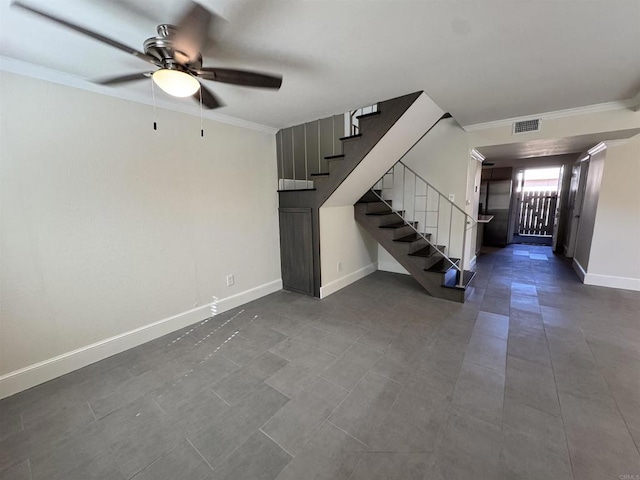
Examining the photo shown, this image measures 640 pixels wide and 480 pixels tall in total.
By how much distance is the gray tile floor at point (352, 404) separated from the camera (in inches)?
53.2

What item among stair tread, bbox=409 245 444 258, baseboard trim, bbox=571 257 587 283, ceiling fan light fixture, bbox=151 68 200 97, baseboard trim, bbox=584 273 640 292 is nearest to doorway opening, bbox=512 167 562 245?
baseboard trim, bbox=571 257 587 283

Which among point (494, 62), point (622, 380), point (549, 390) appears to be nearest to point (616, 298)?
point (622, 380)

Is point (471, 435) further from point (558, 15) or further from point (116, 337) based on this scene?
point (116, 337)

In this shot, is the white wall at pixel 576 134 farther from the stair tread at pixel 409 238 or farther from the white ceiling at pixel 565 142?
the stair tread at pixel 409 238

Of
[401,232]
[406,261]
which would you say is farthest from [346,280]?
[401,232]

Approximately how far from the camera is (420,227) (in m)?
4.49

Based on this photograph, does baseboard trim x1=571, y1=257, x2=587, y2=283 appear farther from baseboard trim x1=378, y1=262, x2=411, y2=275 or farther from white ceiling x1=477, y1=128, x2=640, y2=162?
A: baseboard trim x1=378, y1=262, x2=411, y2=275

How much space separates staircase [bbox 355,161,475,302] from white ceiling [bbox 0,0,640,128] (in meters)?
1.67

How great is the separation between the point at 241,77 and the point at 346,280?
123 inches

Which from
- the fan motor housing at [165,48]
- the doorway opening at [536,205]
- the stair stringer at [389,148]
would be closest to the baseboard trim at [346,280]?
the stair stringer at [389,148]

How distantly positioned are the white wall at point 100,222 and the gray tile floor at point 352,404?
0.32m

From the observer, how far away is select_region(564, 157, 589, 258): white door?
4.84 meters

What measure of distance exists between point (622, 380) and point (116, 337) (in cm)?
407

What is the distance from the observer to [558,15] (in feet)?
4.75
